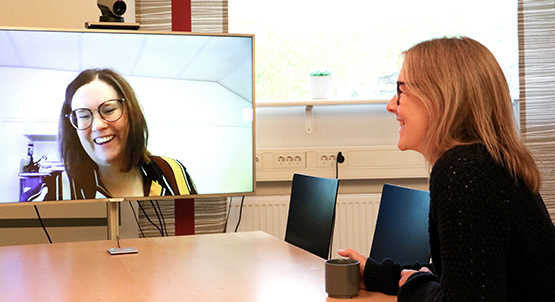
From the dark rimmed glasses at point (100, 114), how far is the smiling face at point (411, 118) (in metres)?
2.06

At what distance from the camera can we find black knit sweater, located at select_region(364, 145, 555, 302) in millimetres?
953

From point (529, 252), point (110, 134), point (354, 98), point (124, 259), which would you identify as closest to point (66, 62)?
point (110, 134)

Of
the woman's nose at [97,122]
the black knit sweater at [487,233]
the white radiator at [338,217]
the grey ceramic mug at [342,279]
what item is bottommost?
the white radiator at [338,217]

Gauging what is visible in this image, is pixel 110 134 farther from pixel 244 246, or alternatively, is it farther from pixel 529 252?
pixel 529 252

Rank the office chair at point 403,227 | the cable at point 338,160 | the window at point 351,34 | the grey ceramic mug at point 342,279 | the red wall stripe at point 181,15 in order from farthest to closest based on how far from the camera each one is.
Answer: the window at point 351,34, the cable at point 338,160, the red wall stripe at point 181,15, the office chair at point 403,227, the grey ceramic mug at point 342,279

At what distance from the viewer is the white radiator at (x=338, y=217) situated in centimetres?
360

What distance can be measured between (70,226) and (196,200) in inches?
31.7

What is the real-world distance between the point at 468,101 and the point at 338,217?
2.60 metres

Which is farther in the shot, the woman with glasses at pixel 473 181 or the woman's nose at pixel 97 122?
the woman's nose at pixel 97 122

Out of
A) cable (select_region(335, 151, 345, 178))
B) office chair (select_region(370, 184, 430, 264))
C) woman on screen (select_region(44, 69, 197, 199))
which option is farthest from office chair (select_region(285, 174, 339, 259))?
cable (select_region(335, 151, 345, 178))

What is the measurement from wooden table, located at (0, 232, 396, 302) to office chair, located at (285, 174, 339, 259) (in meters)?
→ 0.21

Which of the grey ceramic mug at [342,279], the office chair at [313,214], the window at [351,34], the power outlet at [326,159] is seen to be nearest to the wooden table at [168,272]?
the grey ceramic mug at [342,279]

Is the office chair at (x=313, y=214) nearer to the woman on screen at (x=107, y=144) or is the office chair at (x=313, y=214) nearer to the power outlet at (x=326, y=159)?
the woman on screen at (x=107, y=144)

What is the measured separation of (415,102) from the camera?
1162 millimetres
